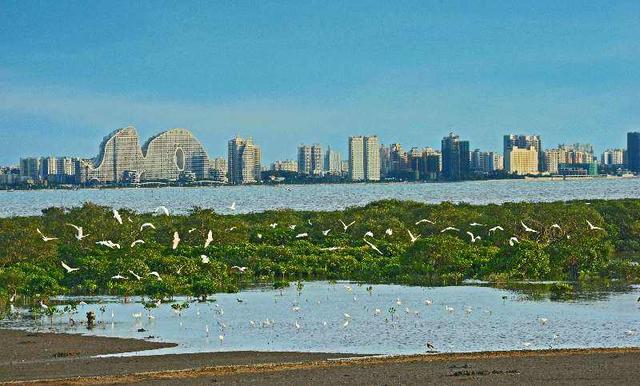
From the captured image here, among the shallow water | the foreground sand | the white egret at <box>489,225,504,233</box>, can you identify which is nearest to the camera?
the foreground sand

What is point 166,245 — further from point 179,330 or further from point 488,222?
point 179,330

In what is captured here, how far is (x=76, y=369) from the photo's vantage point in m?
26.3

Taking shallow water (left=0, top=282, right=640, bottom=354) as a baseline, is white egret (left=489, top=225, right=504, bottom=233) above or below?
above

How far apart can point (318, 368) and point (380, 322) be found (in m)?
9.00

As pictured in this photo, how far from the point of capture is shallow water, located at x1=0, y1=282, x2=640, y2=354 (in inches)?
1188

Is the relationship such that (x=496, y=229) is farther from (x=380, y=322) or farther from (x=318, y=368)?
(x=318, y=368)

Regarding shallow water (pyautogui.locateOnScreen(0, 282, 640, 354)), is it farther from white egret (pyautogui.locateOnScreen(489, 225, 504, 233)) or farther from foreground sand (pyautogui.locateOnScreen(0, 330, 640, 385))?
white egret (pyautogui.locateOnScreen(489, 225, 504, 233))

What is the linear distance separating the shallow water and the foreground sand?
192 centimetres

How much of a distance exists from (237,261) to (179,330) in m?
17.1

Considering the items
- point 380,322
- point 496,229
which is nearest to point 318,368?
point 380,322

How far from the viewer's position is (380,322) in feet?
113

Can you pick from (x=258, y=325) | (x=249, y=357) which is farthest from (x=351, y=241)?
(x=249, y=357)

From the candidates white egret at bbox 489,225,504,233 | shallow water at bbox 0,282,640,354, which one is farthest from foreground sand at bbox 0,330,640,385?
white egret at bbox 489,225,504,233

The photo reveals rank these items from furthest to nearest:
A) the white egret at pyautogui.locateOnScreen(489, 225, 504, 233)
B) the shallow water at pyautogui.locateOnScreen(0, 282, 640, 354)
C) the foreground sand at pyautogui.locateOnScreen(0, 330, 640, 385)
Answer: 1. the white egret at pyautogui.locateOnScreen(489, 225, 504, 233)
2. the shallow water at pyautogui.locateOnScreen(0, 282, 640, 354)
3. the foreground sand at pyautogui.locateOnScreen(0, 330, 640, 385)
